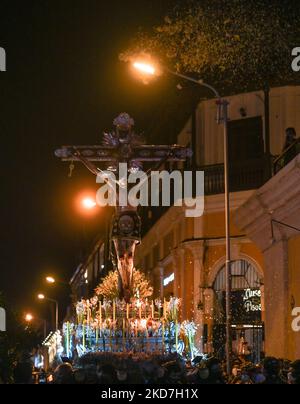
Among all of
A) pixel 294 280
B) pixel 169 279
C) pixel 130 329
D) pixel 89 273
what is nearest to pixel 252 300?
pixel 169 279

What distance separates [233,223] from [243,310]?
309 centimetres

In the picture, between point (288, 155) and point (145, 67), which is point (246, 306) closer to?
point (288, 155)

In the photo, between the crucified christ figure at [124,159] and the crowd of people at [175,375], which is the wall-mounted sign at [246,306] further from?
the crowd of people at [175,375]

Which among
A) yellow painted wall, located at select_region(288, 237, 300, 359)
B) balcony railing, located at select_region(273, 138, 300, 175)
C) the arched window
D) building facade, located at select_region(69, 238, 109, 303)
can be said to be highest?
building facade, located at select_region(69, 238, 109, 303)

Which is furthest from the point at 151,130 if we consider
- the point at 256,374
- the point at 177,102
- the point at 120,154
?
the point at 256,374

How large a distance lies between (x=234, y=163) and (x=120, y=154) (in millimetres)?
15005

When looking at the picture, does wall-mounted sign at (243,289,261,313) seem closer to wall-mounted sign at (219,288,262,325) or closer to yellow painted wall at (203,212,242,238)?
wall-mounted sign at (219,288,262,325)

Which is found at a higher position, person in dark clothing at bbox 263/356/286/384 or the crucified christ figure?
the crucified christ figure

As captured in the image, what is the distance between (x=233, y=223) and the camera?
102ft

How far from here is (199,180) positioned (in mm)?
33344

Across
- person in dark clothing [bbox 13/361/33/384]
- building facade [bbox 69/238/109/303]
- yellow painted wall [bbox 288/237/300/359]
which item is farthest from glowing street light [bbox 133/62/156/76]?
building facade [bbox 69/238/109/303]

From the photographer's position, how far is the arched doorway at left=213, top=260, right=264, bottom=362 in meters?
30.8

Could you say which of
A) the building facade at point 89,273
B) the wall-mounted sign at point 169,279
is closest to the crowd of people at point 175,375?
the wall-mounted sign at point 169,279
